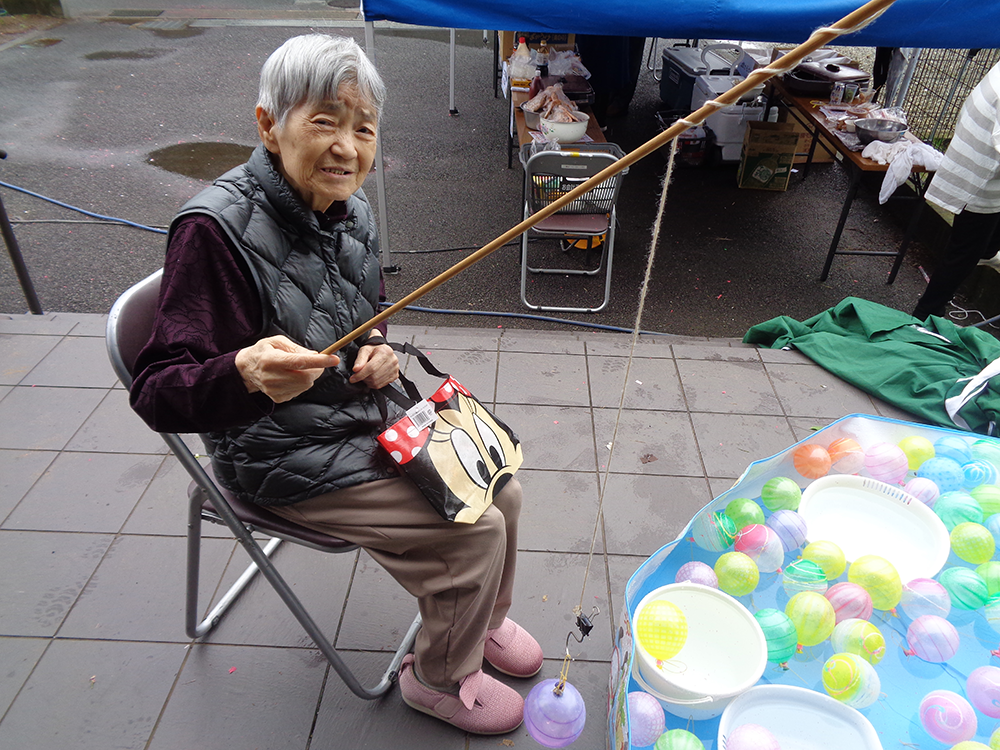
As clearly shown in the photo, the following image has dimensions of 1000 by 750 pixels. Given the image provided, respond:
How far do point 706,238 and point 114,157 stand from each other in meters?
5.36

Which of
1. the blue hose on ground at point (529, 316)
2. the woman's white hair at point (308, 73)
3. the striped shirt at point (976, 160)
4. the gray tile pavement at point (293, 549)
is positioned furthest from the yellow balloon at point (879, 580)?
the striped shirt at point (976, 160)

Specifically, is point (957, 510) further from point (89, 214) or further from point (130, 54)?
point (130, 54)

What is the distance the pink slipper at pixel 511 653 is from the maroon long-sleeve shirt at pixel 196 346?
102cm

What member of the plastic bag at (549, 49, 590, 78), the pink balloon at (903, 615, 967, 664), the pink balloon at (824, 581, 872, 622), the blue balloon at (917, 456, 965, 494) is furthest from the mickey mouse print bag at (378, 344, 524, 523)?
the plastic bag at (549, 49, 590, 78)

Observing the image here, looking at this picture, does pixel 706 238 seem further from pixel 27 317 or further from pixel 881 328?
pixel 27 317

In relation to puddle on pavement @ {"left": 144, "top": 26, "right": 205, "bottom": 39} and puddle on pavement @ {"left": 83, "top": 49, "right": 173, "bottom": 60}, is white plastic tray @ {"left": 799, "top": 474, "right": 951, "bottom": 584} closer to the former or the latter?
puddle on pavement @ {"left": 83, "top": 49, "right": 173, "bottom": 60}

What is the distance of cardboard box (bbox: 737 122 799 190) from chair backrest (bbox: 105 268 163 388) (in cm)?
554

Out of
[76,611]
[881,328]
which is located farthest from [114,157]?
[881,328]

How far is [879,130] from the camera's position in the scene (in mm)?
4395

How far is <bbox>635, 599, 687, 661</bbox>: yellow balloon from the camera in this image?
154cm

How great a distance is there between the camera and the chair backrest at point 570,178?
12.2 feet

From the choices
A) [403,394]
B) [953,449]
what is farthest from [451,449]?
[953,449]

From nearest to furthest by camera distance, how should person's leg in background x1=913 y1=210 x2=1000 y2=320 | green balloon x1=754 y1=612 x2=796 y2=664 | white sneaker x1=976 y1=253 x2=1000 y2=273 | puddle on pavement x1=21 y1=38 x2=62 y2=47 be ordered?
1. green balloon x1=754 y1=612 x2=796 y2=664
2. person's leg in background x1=913 y1=210 x2=1000 y2=320
3. white sneaker x1=976 y1=253 x2=1000 y2=273
4. puddle on pavement x1=21 y1=38 x2=62 y2=47

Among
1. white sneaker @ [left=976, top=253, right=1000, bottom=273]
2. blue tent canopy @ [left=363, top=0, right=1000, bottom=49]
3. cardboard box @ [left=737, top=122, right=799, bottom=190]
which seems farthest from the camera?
cardboard box @ [left=737, top=122, right=799, bottom=190]
